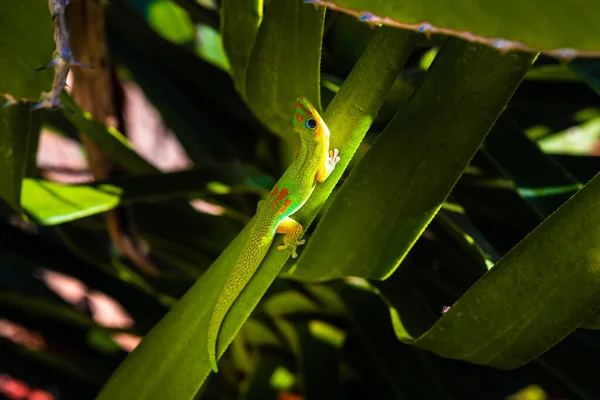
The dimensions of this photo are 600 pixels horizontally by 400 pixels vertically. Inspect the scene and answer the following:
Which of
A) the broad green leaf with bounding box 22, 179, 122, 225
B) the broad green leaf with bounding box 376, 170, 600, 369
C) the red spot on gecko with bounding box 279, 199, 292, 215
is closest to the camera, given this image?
the broad green leaf with bounding box 376, 170, 600, 369

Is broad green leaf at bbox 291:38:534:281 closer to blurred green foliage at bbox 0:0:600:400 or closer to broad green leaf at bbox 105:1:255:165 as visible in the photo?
blurred green foliage at bbox 0:0:600:400

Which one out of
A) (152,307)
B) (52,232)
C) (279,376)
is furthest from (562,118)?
(52,232)

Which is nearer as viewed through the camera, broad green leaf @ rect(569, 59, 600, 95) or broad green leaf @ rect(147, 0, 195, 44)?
broad green leaf @ rect(569, 59, 600, 95)

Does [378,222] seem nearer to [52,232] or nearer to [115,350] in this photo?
[115,350]

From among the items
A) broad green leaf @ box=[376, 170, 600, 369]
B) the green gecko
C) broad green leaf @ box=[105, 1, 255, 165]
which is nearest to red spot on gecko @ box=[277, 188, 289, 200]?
the green gecko

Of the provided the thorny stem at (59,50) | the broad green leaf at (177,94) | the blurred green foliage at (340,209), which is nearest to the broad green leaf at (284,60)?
the blurred green foliage at (340,209)

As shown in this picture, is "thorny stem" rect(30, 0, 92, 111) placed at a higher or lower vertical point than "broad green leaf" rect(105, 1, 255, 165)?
lower

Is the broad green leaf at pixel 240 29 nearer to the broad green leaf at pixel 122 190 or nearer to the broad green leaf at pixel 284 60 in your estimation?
the broad green leaf at pixel 284 60
